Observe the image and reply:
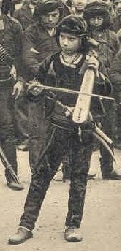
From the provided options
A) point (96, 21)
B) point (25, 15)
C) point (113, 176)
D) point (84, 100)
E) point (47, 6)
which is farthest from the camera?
point (25, 15)

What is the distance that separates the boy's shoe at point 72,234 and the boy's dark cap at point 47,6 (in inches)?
122

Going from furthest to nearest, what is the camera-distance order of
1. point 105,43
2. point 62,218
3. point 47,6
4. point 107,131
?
point 107,131
point 105,43
point 47,6
point 62,218

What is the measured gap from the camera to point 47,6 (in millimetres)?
8602

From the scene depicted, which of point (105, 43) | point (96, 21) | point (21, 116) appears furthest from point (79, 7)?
point (21, 116)

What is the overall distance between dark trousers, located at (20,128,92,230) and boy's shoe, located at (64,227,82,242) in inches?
3.3

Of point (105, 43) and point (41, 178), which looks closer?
point (41, 178)

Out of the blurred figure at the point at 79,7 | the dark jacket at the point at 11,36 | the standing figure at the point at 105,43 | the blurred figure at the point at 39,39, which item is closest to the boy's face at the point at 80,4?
the blurred figure at the point at 79,7

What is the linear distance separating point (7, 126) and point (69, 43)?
7.99ft

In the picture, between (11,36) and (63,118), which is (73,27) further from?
(11,36)

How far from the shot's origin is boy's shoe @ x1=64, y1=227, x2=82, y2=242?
6492 mm

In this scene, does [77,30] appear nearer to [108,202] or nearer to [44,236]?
[44,236]

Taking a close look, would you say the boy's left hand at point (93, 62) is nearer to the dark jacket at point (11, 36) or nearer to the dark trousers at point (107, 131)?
the dark jacket at point (11, 36)

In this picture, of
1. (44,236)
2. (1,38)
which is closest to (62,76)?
(44,236)

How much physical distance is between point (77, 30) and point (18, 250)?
197 centimetres
